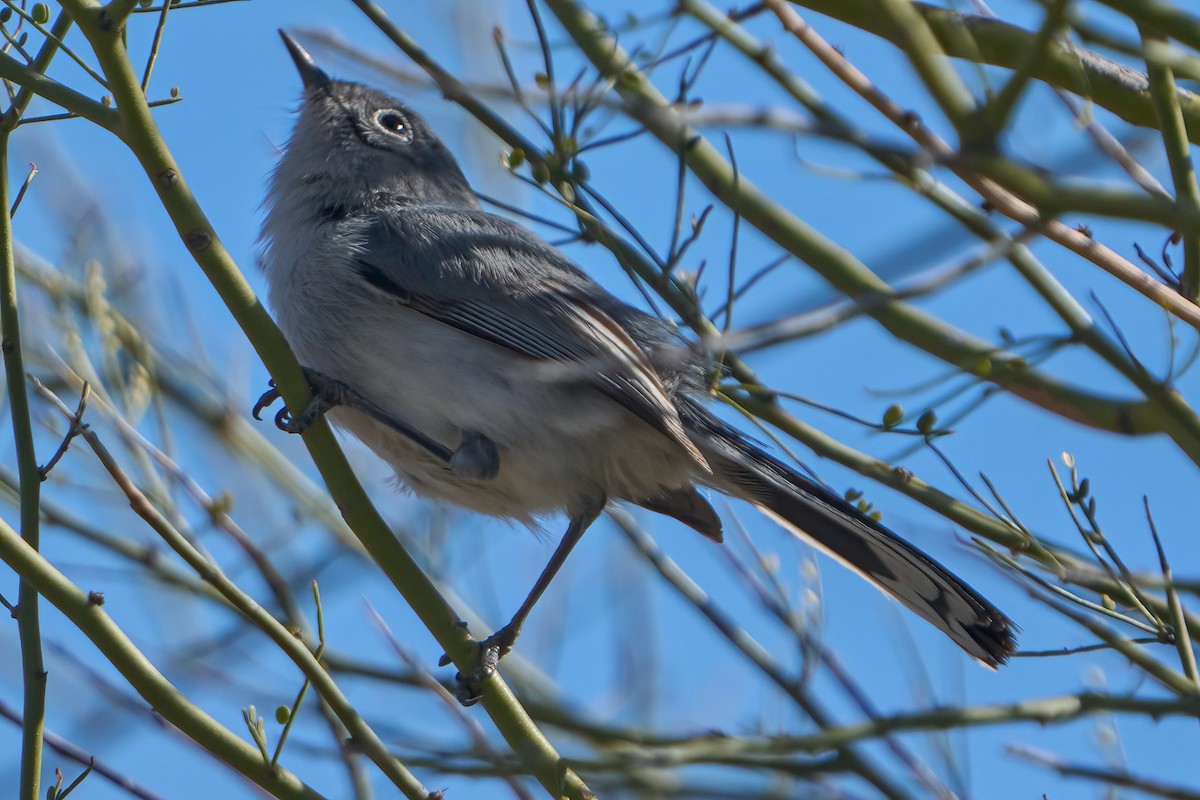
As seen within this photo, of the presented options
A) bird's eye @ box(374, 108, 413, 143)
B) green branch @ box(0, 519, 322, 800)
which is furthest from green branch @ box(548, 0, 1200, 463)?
bird's eye @ box(374, 108, 413, 143)

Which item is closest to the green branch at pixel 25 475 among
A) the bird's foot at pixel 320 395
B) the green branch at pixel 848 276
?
the bird's foot at pixel 320 395

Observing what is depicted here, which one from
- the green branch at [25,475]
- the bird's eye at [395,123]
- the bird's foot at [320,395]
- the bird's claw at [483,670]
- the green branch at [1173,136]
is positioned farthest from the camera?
the bird's eye at [395,123]

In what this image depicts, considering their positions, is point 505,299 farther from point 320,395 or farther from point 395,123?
point 395,123

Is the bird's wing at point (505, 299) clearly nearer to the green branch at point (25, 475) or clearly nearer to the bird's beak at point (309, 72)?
the bird's beak at point (309, 72)

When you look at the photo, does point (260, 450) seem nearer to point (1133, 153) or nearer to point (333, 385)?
point (333, 385)

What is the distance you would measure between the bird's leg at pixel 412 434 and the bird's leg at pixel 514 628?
1.32 ft

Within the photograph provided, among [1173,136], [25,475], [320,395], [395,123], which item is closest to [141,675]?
[25,475]

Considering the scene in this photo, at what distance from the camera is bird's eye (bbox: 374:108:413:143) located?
4.77 meters

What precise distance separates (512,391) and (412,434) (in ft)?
1.02

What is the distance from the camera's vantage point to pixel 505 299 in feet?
12.6

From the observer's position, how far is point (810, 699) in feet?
10.9

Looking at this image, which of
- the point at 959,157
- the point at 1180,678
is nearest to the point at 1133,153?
the point at 1180,678

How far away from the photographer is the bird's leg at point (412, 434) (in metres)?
3.55

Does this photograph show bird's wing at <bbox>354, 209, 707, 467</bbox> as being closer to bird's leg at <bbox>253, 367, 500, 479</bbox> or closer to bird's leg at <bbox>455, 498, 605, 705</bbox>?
bird's leg at <bbox>253, 367, 500, 479</bbox>
